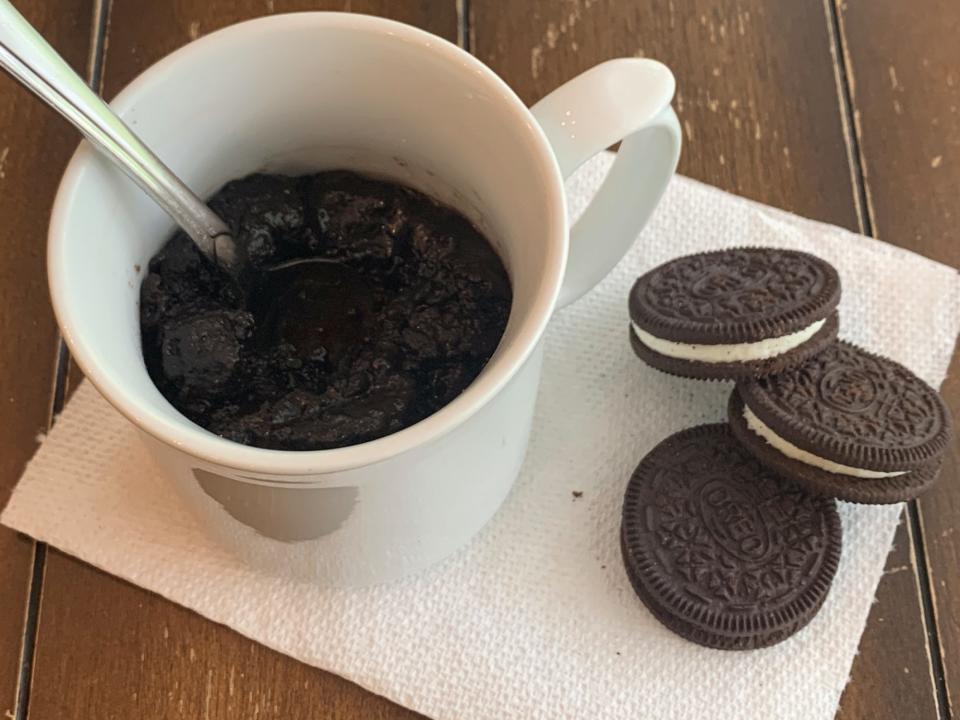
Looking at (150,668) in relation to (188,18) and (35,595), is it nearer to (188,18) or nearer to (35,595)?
(35,595)

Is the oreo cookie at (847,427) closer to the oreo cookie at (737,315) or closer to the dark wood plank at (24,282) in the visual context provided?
the oreo cookie at (737,315)

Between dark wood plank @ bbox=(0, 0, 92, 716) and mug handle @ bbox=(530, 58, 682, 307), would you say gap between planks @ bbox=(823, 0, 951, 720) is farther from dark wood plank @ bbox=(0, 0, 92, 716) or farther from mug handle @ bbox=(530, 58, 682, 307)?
dark wood plank @ bbox=(0, 0, 92, 716)

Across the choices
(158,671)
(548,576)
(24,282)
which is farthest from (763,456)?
(24,282)

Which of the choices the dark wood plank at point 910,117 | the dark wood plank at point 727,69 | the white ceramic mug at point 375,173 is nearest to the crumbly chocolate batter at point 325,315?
the white ceramic mug at point 375,173

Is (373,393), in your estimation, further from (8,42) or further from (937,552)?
(937,552)

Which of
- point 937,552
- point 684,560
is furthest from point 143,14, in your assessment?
point 937,552

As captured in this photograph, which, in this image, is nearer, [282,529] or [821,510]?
[282,529]
